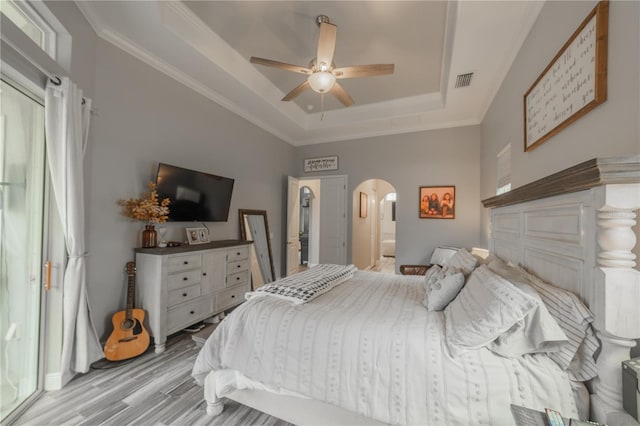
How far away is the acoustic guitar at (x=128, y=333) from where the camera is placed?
2.16 meters

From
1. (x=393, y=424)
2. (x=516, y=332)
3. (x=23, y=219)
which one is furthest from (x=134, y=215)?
(x=516, y=332)

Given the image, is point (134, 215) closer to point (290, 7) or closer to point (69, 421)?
point (69, 421)

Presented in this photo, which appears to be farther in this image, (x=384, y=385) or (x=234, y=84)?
(x=234, y=84)

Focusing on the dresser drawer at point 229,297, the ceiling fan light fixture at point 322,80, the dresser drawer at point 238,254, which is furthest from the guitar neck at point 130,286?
the ceiling fan light fixture at point 322,80

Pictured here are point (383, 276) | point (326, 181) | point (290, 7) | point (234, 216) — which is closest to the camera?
point (290, 7)

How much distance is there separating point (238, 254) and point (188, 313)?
91cm

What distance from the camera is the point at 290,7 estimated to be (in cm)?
228

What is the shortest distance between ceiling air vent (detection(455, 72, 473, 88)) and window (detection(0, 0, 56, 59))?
3758mm

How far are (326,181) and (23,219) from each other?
4.10 metres

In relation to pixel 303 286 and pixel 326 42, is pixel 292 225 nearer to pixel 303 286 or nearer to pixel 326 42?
pixel 303 286

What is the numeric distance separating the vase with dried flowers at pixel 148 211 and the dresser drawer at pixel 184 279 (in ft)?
1.36

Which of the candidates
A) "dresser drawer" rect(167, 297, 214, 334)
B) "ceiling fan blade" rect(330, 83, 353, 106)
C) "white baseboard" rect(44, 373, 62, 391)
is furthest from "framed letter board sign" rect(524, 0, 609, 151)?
"white baseboard" rect(44, 373, 62, 391)

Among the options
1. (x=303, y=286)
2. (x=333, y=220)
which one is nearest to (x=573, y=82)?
(x=303, y=286)

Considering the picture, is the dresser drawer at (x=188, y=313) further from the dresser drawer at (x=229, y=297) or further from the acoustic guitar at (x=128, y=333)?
the acoustic guitar at (x=128, y=333)
